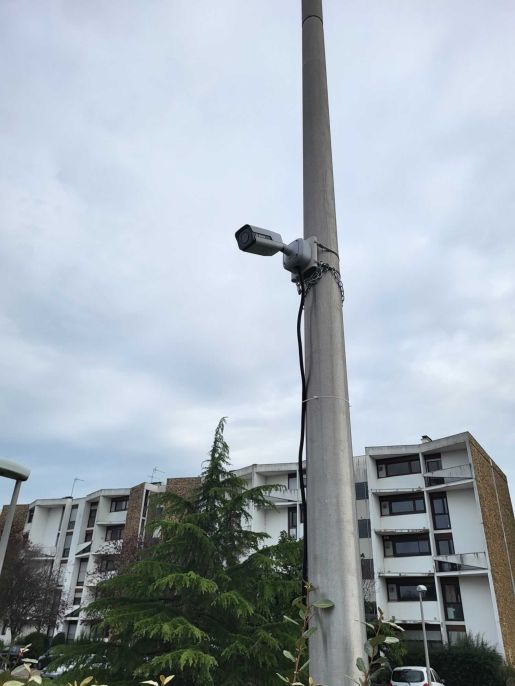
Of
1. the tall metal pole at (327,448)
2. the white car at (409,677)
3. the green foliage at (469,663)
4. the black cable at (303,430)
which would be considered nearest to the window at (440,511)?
the green foliage at (469,663)

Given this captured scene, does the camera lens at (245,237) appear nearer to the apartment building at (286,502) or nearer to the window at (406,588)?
the window at (406,588)

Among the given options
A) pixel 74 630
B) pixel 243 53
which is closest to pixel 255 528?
pixel 74 630

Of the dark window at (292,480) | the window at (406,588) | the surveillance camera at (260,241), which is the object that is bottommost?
the surveillance camera at (260,241)

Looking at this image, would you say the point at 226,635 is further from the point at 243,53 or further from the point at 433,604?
the point at 433,604

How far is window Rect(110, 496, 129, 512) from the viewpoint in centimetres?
4591

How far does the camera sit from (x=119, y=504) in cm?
4644

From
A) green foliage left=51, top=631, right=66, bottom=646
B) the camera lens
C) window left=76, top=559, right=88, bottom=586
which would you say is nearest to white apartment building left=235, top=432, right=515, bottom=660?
green foliage left=51, top=631, right=66, bottom=646

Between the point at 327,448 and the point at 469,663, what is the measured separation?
90.9 feet

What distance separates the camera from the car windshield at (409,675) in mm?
19547

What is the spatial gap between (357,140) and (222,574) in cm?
698

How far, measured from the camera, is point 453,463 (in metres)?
30.9

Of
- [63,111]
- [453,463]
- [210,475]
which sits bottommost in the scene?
[210,475]

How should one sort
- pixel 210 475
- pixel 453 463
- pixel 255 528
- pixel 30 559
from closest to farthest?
pixel 210 475 → pixel 453 463 → pixel 255 528 → pixel 30 559

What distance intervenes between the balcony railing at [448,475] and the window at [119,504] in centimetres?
2670
